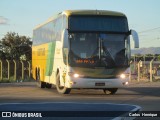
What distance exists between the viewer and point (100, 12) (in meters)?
21.9

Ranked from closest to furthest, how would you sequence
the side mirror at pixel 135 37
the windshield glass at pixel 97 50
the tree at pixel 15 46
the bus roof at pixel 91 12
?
the windshield glass at pixel 97 50 < the bus roof at pixel 91 12 < the side mirror at pixel 135 37 < the tree at pixel 15 46

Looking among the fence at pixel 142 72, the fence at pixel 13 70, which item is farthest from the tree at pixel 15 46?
the fence at pixel 13 70

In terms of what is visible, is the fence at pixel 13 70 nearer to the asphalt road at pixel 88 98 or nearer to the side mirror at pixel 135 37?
the asphalt road at pixel 88 98

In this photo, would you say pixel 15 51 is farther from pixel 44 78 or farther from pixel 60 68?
pixel 60 68

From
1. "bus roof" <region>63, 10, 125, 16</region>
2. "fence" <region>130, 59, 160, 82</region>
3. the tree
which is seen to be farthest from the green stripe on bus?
the tree

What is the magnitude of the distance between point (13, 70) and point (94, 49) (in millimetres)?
26657

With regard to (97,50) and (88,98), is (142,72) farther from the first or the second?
(88,98)

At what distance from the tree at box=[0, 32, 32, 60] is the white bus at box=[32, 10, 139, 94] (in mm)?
53766

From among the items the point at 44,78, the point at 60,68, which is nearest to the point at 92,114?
the point at 60,68

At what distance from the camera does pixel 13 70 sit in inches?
1842

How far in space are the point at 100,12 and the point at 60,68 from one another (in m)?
3.30

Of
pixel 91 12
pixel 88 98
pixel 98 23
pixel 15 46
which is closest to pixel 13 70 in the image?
pixel 91 12

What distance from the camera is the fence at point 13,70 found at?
44.4m

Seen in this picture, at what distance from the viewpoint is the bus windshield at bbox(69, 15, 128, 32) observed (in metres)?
21.2
